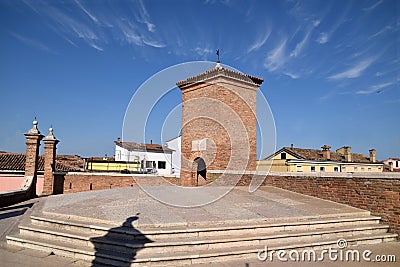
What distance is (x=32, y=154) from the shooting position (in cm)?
997

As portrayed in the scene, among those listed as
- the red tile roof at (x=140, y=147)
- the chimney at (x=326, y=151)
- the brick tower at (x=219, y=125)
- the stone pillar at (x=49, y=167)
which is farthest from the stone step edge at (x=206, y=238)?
the red tile roof at (x=140, y=147)

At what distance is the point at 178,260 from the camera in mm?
3727

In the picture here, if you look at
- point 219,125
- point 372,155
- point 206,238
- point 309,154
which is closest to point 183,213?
point 206,238

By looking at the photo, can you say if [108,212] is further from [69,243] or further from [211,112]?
[211,112]

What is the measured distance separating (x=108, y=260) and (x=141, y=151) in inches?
974

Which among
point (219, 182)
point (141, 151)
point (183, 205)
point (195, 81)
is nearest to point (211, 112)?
point (195, 81)

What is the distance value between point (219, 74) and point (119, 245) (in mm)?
9337

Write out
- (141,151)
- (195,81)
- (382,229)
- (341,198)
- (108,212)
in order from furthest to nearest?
(141,151), (195,81), (341,198), (382,229), (108,212)

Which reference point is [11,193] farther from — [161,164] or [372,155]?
[372,155]

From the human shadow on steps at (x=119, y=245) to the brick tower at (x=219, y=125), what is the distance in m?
7.36

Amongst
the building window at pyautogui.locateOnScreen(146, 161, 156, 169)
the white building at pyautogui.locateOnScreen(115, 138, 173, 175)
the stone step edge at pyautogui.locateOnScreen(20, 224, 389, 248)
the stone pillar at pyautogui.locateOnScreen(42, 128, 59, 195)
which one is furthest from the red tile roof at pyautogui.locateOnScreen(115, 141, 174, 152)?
the stone step edge at pyautogui.locateOnScreen(20, 224, 389, 248)

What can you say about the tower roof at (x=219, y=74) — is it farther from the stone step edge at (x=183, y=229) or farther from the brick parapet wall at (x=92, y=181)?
the stone step edge at (x=183, y=229)

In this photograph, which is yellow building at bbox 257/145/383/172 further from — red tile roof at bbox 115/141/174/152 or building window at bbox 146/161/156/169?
building window at bbox 146/161/156/169

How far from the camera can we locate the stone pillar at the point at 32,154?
9.82 metres
